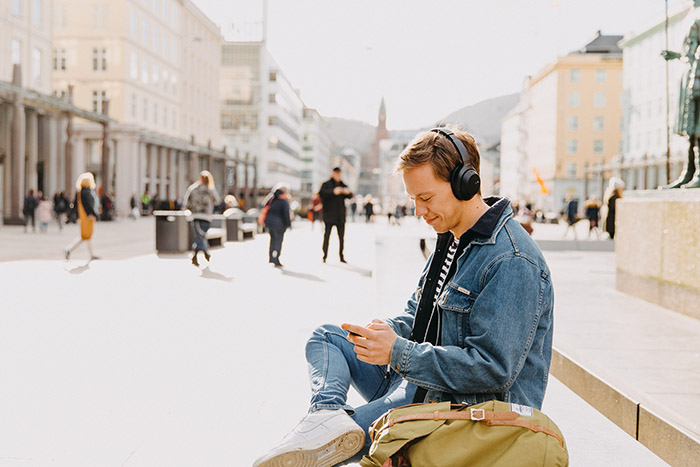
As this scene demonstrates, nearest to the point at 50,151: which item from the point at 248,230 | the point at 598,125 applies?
the point at 248,230

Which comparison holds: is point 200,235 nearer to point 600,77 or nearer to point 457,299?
point 457,299

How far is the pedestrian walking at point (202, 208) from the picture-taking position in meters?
13.7

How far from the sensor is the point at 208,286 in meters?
10.6

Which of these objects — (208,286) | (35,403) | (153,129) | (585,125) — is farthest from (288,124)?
(35,403)

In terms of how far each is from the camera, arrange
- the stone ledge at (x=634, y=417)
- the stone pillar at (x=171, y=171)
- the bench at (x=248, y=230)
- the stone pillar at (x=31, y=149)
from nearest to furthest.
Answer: the stone ledge at (x=634, y=417) < the bench at (x=248, y=230) < the stone pillar at (x=31, y=149) < the stone pillar at (x=171, y=171)

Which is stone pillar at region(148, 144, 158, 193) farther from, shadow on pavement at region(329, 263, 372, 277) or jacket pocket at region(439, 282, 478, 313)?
jacket pocket at region(439, 282, 478, 313)

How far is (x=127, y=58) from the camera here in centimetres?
4875

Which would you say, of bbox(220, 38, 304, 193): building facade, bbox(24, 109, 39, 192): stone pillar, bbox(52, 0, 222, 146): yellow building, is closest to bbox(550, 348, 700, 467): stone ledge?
bbox(24, 109, 39, 192): stone pillar

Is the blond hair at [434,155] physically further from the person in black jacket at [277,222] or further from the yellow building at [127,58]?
the yellow building at [127,58]

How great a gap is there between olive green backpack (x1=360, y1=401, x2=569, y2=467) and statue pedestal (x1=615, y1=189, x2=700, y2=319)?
17.9 ft

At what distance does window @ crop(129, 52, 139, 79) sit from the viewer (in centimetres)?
4931

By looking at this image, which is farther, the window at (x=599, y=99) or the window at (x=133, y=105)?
the window at (x=599, y=99)

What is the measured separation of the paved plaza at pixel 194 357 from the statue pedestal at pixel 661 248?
250 millimetres

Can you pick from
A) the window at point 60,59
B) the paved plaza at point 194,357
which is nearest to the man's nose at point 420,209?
the paved plaza at point 194,357
